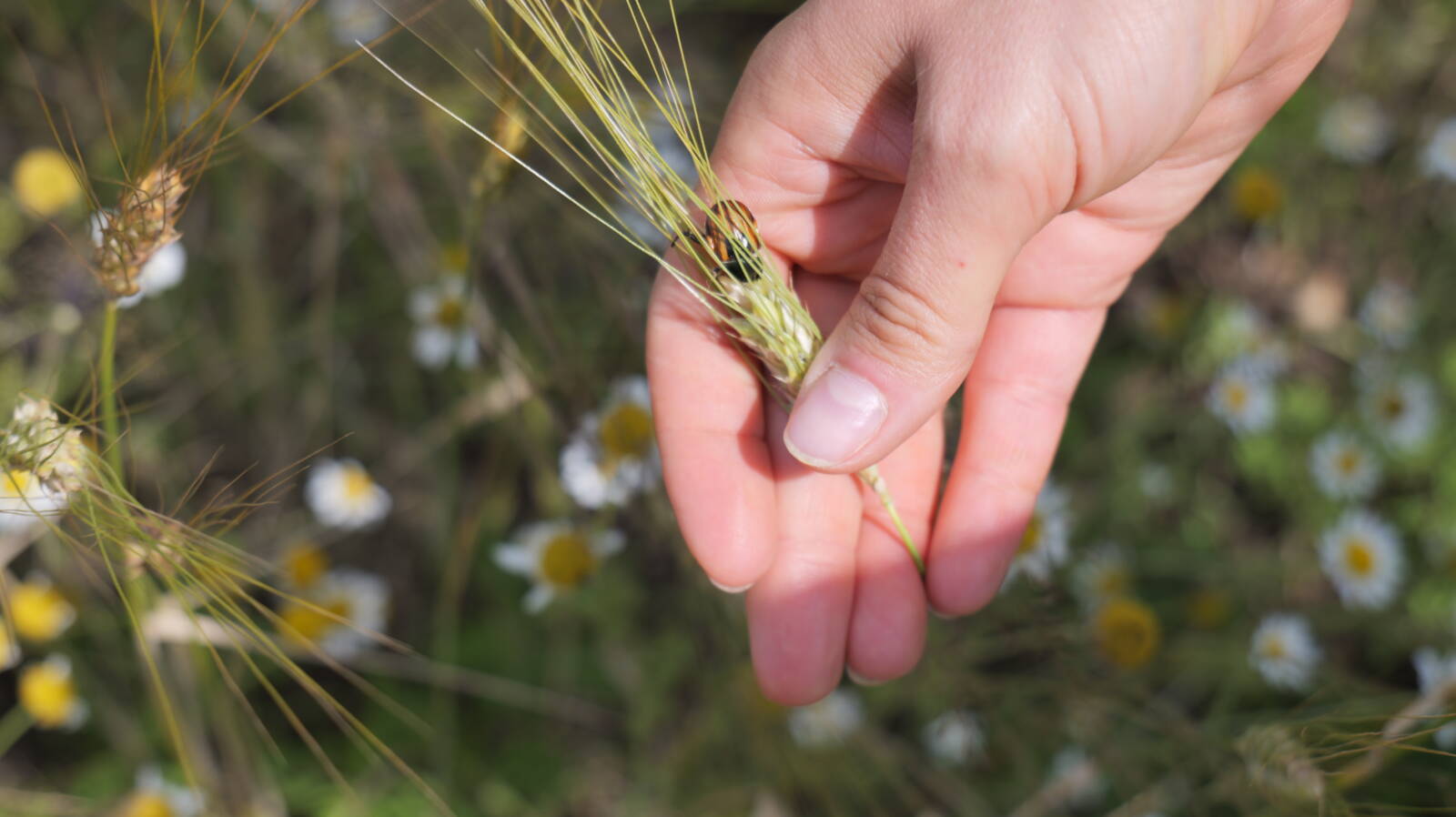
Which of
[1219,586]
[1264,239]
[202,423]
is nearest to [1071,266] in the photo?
[1219,586]

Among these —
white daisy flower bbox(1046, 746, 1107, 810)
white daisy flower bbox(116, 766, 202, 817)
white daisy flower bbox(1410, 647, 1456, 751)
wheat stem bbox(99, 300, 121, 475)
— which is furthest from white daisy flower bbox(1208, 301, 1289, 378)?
white daisy flower bbox(116, 766, 202, 817)

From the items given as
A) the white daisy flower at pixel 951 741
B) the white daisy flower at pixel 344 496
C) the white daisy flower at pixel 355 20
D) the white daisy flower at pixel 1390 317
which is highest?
the white daisy flower at pixel 355 20

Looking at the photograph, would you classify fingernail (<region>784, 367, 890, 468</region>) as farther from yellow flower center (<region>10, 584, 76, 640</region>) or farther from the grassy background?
yellow flower center (<region>10, 584, 76, 640</region>)

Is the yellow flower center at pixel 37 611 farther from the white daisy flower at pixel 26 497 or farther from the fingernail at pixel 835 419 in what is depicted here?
the fingernail at pixel 835 419

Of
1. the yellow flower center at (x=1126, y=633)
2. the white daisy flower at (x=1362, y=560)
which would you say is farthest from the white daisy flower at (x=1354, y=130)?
the yellow flower center at (x=1126, y=633)

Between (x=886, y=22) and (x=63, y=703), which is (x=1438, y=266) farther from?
(x=63, y=703)

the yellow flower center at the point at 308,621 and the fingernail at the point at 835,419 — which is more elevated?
the fingernail at the point at 835,419

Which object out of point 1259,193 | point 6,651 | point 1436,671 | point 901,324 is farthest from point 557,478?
point 1259,193
